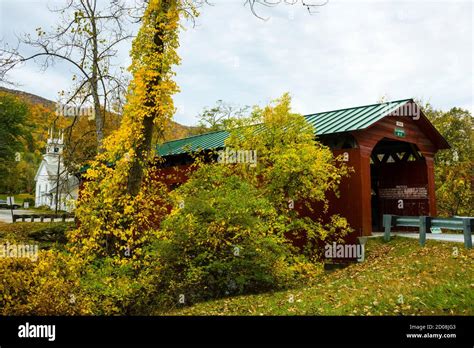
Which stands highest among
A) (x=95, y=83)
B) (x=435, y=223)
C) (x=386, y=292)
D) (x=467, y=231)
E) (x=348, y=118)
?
(x=95, y=83)

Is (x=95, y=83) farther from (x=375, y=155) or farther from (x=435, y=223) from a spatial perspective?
(x=435, y=223)

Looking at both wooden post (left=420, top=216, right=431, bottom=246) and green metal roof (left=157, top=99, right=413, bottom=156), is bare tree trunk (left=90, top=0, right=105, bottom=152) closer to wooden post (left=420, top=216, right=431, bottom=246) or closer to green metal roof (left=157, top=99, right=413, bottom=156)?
green metal roof (left=157, top=99, right=413, bottom=156)

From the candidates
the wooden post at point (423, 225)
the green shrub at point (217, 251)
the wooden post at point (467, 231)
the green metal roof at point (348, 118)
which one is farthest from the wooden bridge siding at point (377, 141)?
the green shrub at point (217, 251)

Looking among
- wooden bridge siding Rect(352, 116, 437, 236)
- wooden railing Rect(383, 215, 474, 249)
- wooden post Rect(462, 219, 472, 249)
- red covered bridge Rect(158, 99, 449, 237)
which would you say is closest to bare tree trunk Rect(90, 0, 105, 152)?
red covered bridge Rect(158, 99, 449, 237)

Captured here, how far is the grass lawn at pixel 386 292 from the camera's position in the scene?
8.00m

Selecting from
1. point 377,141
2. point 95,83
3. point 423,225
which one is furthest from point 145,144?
point 423,225

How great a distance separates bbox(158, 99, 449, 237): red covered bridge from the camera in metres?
15.3

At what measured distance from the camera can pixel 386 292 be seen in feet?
29.0

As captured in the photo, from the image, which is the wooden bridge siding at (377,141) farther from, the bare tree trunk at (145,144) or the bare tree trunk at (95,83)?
the bare tree trunk at (95,83)

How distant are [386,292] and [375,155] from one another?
43.8 ft

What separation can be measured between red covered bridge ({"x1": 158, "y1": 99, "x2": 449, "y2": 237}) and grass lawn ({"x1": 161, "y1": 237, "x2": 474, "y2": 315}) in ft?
10.5
